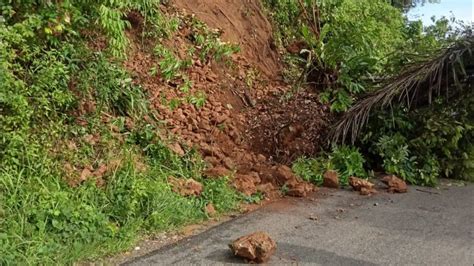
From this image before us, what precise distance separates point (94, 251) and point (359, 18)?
8.06 m

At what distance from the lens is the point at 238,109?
7.19 meters

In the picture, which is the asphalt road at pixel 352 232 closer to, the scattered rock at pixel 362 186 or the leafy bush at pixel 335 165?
the scattered rock at pixel 362 186

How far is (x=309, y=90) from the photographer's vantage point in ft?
26.5

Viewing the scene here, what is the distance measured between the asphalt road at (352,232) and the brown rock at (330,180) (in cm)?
14

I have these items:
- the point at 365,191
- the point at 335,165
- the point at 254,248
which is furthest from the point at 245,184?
the point at 254,248

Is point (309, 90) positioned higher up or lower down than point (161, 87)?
higher up

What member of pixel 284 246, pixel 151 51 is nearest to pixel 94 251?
pixel 284 246

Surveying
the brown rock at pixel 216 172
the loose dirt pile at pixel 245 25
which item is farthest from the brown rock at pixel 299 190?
Answer: the loose dirt pile at pixel 245 25

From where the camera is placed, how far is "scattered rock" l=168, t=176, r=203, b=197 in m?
4.98

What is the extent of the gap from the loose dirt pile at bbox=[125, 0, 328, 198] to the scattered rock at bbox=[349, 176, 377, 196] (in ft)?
2.16

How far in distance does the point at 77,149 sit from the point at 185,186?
1076 mm

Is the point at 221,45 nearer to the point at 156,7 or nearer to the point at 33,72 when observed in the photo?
the point at 156,7

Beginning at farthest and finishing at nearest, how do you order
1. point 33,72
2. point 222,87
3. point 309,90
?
point 309,90
point 222,87
point 33,72

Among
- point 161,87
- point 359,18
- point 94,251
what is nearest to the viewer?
point 94,251
